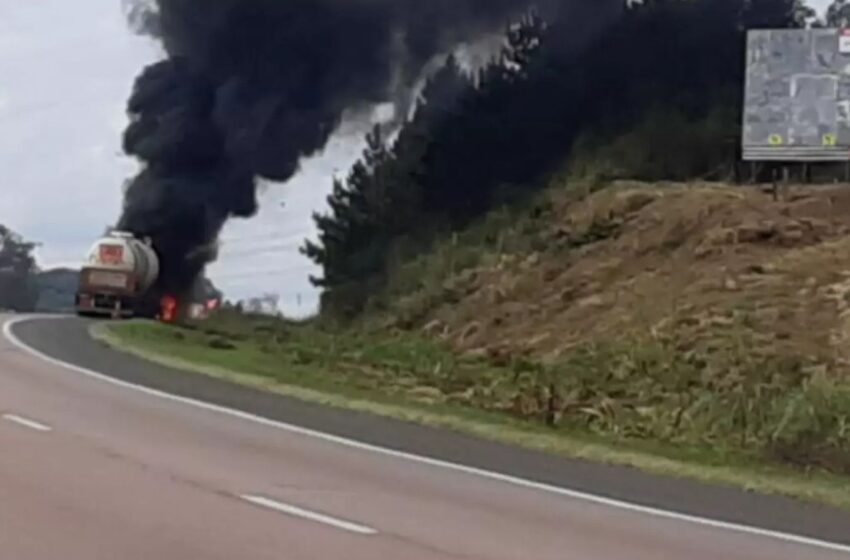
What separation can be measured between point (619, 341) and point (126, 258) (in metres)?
20.3

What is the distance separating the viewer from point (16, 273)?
114 m

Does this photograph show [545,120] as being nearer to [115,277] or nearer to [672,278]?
[115,277]

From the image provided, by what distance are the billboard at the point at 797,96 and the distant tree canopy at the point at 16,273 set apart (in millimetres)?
70930

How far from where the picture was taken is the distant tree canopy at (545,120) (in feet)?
165

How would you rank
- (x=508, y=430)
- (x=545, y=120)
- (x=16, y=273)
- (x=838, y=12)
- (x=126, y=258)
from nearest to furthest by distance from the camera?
(x=508, y=430), (x=126, y=258), (x=545, y=120), (x=838, y=12), (x=16, y=273)

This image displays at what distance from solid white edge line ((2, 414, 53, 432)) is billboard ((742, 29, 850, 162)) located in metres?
25.6

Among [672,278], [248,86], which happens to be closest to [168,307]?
[248,86]

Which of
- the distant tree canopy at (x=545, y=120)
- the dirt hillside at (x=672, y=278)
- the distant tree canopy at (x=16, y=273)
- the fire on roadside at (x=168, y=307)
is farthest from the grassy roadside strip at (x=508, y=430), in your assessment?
the distant tree canopy at (x=16, y=273)

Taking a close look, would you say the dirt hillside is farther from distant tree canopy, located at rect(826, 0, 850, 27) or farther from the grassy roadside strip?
distant tree canopy, located at rect(826, 0, 850, 27)

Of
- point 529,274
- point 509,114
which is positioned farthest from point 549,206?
point 509,114

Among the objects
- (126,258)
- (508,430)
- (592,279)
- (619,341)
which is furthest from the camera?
(126,258)

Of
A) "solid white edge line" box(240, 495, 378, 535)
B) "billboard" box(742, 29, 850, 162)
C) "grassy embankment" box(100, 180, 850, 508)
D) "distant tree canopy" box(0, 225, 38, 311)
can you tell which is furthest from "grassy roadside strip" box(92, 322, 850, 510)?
"distant tree canopy" box(0, 225, 38, 311)

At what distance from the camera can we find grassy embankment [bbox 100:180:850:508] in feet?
61.7

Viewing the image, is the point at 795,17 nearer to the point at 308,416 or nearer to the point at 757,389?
the point at 757,389
